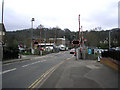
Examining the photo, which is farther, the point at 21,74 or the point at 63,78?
the point at 21,74

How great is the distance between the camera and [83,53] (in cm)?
1978

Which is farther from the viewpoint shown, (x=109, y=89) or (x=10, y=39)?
(x=10, y=39)

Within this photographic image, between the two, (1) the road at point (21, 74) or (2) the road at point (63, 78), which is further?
(1) the road at point (21, 74)

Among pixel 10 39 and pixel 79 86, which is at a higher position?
pixel 10 39

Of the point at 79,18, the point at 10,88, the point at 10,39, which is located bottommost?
the point at 10,88

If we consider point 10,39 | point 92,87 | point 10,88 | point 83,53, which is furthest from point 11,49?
point 92,87

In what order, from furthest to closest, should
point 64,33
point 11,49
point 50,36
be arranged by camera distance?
point 64,33, point 50,36, point 11,49

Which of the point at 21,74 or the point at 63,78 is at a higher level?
the point at 63,78

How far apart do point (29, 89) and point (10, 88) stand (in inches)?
35.8

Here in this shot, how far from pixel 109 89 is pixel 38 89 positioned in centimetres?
304

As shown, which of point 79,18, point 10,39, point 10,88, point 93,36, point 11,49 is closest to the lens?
point 10,88

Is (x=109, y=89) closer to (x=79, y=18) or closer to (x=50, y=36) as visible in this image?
(x=79, y=18)

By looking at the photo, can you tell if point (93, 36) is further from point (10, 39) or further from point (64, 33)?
point (64, 33)

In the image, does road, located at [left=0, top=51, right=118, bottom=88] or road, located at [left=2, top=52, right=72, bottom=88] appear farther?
road, located at [left=2, top=52, right=72, bottom=88]
